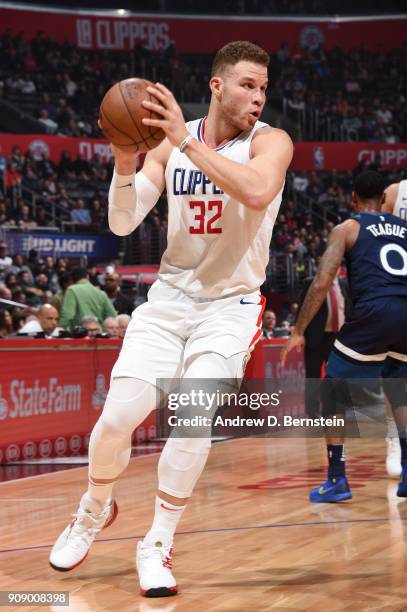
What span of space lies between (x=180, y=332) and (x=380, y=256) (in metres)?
2.42

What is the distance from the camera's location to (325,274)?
593 centimetres

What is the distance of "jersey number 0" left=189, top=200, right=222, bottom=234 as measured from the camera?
3.94m

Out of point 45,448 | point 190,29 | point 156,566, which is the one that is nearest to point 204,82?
point 190,29

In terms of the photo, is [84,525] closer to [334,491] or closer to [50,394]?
[334,491]

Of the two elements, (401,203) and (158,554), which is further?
(401,203)

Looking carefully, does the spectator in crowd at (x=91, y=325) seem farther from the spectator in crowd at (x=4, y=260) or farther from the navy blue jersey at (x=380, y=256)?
the spectator in crowd at (x=4, y=260)

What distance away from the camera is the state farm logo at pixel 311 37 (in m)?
35.1

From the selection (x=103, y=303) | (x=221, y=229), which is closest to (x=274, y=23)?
(x=103, y=303)

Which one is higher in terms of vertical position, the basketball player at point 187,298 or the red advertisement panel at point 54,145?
the basketball player at point 187,298

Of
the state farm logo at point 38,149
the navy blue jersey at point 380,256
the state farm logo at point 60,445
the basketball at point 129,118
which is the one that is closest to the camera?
the basketball at point 129,118

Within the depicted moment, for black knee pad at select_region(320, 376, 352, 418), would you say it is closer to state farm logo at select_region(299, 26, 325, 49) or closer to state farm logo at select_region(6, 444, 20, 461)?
state farm logo at select_region(6, 444, 20, 461)

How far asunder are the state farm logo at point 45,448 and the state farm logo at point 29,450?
8 centimetres

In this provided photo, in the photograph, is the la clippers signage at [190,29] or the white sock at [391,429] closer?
the white sock at [391,429]

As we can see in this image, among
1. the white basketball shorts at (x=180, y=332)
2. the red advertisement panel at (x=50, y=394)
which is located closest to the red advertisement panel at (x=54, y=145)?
the red advertisement panel at (x=50, y=394)
